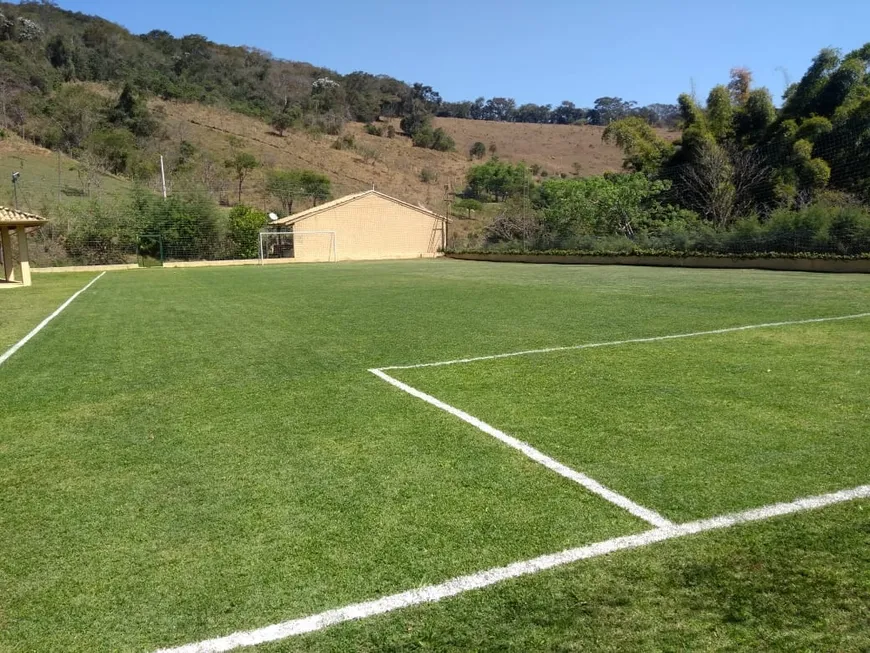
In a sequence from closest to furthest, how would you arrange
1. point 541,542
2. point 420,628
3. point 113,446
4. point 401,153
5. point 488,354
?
point 420,628 → point 541,542 → point 113,446 → point 488,354 → point 401,153

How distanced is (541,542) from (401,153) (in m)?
83.6

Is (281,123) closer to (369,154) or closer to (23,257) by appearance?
(369,154)

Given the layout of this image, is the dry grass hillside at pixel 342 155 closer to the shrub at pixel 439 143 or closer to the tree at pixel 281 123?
the tree at pixel 281 123

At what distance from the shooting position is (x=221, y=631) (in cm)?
226

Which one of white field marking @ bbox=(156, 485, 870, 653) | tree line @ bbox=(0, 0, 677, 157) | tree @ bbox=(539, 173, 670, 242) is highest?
tree line @ bbox=(0, 0, 677, 157)

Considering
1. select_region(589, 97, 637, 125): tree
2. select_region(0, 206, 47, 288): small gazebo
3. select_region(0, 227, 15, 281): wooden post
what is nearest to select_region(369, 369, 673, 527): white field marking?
select_region(0, 206, 47, 288): small gazebo

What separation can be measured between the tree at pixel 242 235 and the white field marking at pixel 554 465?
34265 mm

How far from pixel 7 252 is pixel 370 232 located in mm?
25136

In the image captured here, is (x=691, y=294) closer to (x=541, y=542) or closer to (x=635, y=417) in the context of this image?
(x=635, y=417)

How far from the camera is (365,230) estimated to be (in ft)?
144

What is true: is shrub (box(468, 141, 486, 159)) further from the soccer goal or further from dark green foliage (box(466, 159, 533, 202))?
the soccer goal

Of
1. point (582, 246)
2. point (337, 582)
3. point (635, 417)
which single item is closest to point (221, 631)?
point (337, 582)

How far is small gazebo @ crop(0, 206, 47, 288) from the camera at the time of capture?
19.4m

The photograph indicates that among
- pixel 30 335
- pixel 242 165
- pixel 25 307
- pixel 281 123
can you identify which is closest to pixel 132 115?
pixel 242 165
